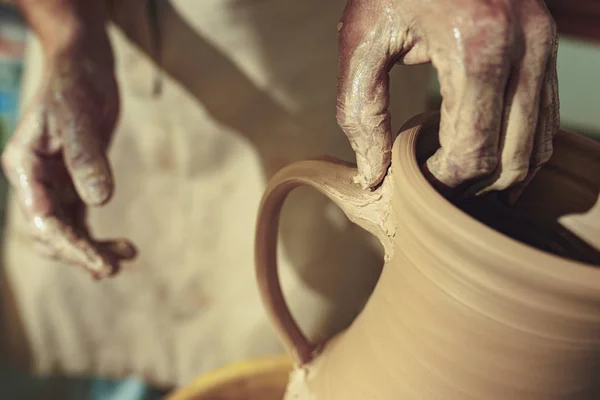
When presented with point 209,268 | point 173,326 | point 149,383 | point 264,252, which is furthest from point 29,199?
point 149,383

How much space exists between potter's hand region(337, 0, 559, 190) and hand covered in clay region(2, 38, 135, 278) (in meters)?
0.37

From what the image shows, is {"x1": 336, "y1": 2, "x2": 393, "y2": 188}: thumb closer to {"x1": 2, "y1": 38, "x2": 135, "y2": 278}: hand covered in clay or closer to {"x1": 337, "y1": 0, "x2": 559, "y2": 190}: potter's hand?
{"x1": 337, "y1": 0, "x2": 559, "y2": 190}: potter's hand

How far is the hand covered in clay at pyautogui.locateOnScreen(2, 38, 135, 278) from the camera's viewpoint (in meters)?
0.73

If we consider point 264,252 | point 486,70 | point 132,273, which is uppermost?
point 486,70

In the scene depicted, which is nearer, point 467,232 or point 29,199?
point 467,232

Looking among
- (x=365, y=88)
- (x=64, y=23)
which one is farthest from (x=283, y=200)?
(x=64, y=23)

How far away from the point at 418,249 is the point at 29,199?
0.49 meters

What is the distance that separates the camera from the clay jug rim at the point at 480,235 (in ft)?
1.32

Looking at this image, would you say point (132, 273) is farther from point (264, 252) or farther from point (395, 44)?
point (395, 44)

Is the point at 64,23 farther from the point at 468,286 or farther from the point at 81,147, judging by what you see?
the point at 468,286

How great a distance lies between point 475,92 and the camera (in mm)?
428

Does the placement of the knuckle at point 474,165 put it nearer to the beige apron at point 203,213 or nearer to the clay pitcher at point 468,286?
the clay pitcher at point 468,286

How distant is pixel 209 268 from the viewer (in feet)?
3.81

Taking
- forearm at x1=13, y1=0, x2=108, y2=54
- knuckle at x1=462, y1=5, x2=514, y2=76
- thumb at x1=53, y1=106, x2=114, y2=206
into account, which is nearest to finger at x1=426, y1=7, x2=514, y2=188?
knuckle at x1=462, y1=5, x2=514, y2=76
